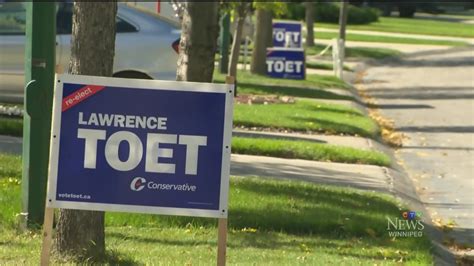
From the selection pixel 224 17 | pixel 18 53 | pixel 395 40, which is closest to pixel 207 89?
pixel 18 53

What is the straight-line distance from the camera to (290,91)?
901 inches

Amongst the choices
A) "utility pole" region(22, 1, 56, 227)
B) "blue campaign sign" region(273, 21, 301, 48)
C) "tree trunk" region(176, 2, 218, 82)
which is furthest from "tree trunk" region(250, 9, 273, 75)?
"utility pole" region(22, 1, 56, 227)

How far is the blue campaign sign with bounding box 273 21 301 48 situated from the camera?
2939cm

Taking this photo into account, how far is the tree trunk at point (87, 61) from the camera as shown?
22.6 ft

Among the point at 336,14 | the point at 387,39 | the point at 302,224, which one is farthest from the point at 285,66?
the point at 336,14

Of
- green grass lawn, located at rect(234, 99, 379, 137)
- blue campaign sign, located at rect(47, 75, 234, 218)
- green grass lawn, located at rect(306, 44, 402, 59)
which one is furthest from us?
green grass lawn, located at rect(306, 44, 402, 59)

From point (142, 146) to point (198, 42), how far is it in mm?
6695

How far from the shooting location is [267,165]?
1273 centimetres

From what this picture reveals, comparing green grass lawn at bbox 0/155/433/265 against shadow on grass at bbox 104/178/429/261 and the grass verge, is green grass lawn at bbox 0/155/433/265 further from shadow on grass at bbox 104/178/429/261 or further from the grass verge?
the grass verge

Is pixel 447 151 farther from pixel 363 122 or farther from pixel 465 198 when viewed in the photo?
pixel 465 198

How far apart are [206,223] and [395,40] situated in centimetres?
3850

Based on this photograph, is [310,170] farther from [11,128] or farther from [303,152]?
[11,128]

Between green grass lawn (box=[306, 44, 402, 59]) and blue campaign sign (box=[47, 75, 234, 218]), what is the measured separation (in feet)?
106

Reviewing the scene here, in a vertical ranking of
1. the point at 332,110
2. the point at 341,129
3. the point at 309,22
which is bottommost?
the point at 341,129
